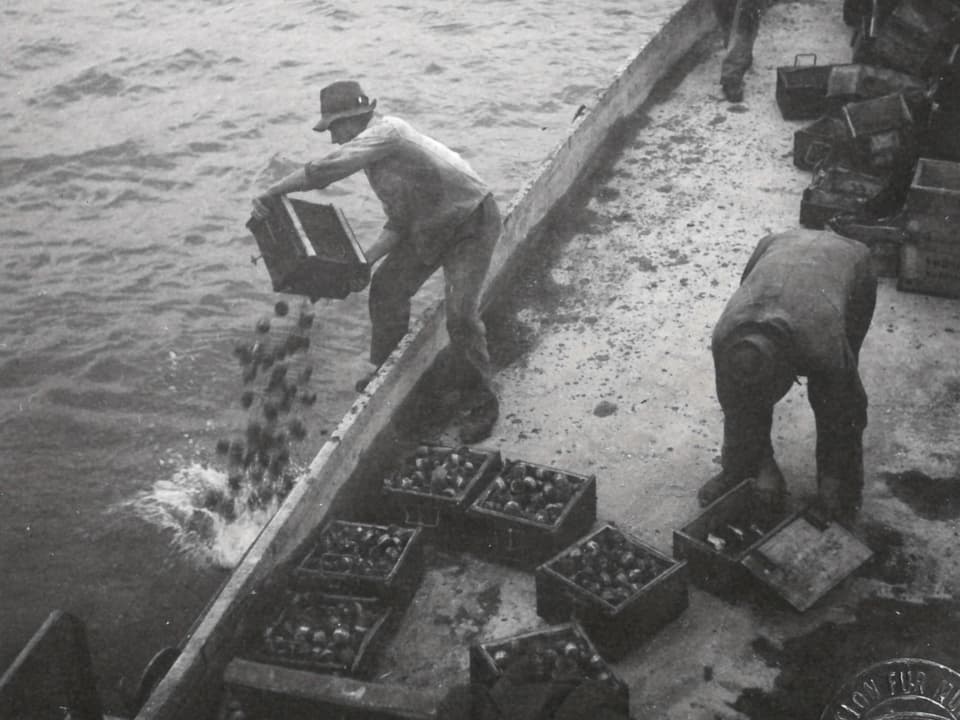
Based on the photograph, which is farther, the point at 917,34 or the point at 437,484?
the point at 917,34

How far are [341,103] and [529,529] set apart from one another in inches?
101

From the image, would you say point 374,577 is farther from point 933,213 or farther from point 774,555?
point 933,213

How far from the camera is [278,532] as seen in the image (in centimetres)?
455

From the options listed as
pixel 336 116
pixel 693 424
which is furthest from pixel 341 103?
pixel 693 424

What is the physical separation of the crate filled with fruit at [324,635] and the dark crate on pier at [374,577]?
0.04m

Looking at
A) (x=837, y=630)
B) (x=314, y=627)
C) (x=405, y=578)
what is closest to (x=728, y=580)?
(x=837, y=630)

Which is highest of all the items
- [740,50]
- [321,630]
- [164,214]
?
[740,50]

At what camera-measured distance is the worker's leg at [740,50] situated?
373 inches

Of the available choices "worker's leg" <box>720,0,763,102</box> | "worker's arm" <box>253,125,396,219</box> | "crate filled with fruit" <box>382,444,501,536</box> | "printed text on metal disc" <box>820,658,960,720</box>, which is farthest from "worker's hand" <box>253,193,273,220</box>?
"worker's leg" <box>720,0,763,102</box>

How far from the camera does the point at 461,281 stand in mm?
5625

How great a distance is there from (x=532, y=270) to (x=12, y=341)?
18.1 feet

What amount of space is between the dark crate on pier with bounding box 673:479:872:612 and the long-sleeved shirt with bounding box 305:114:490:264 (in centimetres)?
215

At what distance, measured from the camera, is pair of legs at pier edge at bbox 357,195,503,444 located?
562 centimetres

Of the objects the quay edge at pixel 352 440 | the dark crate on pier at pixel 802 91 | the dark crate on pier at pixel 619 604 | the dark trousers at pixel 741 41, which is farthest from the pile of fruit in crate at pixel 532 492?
the dark trousers at pixel 741 41
